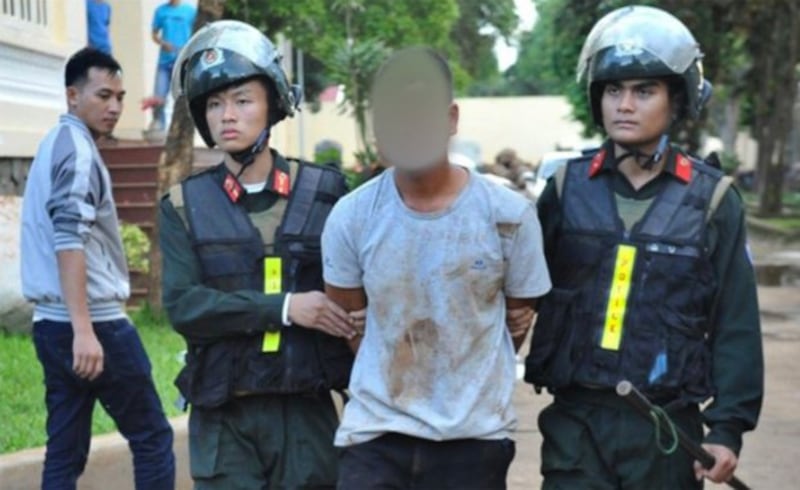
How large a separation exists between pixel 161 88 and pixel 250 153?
10.3m

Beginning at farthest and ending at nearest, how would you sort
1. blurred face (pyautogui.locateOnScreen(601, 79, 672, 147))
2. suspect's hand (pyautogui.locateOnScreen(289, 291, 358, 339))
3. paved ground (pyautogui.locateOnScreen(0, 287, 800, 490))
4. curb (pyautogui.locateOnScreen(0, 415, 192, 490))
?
paved ground (pyautogui.locateOnScreen(0, 287, 800, 490))
curb (pyautogui.locateOnScreen(0, 415, 192, 490))
blurred face (pyautogui.locateOnScreen(601, 79, 672, 147))
suspect's hand (pyautogui.locateOnScreen(289, 291, 358, 339))

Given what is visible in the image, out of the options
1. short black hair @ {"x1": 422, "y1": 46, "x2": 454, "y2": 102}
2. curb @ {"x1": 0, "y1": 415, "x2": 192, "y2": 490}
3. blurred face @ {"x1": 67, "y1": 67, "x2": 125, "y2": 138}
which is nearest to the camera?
short black hair @ {"x1": 422, "y1": 46, "x2": 454, "y2": 102}

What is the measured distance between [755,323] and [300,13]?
876 inches

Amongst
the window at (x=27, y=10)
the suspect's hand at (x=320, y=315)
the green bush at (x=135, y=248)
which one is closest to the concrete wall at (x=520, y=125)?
the green bush at (x=135, y=248)

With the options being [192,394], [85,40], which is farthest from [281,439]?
[85,40]

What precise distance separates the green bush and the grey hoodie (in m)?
6.42

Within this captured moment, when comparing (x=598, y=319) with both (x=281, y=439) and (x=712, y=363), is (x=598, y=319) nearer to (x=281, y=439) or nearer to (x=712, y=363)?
(x=712, y=363)

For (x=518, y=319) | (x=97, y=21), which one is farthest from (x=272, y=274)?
(x=97, y=21)

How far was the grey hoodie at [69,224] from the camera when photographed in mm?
4477

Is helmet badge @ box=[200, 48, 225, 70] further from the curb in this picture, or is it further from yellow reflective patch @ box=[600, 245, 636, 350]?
the curb

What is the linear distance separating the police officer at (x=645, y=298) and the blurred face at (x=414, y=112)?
63 cm

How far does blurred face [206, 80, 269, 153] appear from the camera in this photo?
11.9 ft

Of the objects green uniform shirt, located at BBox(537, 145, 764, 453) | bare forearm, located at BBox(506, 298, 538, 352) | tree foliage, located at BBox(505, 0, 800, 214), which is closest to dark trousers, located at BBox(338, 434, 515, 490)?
bare forearm, located at BBox(506, 298, 538, 352)

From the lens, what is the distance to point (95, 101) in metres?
4.83
